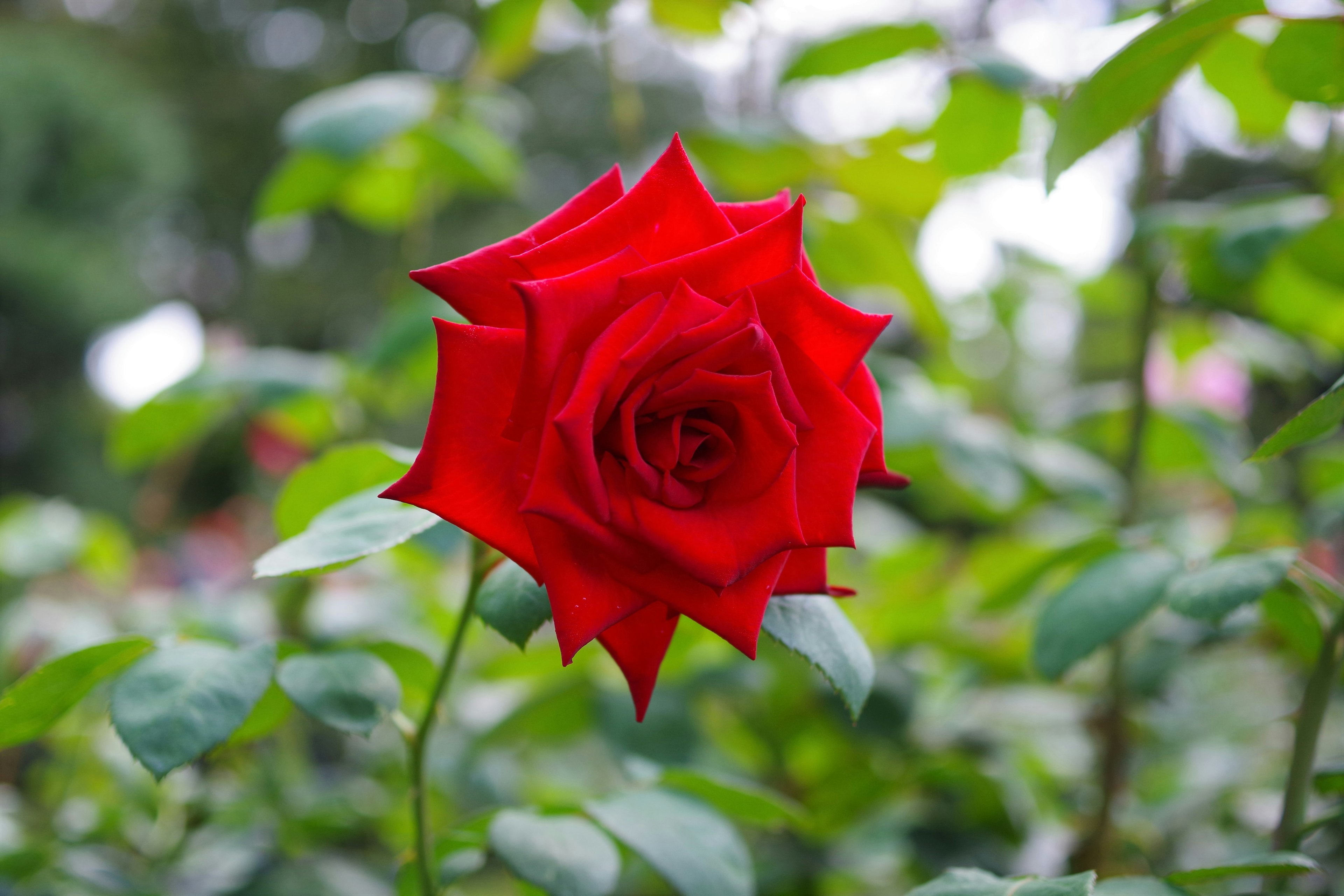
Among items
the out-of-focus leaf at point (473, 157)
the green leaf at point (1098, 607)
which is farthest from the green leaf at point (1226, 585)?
the out-of-focus leaf at point (473, 157)

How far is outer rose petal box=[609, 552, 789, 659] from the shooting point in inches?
10.3

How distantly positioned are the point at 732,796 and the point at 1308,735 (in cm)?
26

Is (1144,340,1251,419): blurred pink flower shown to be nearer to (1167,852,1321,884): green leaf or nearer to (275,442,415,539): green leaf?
(1167,852,1321,884): green leaf

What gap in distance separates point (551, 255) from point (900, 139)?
1.64 feet

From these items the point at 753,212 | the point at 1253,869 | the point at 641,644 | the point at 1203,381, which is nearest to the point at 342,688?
the point at 641,644

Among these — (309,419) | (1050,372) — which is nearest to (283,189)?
(309,419)

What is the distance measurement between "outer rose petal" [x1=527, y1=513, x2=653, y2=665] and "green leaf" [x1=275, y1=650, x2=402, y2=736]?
5.3 inches

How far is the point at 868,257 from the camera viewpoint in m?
0.72

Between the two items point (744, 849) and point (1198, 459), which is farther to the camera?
point (1198, 459)

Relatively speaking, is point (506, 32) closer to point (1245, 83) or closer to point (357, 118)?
point (357, 118)

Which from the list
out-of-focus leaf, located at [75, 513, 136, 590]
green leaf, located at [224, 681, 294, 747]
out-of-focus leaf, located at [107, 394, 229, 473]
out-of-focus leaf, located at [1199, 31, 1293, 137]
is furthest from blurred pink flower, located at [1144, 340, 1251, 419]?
out-of-focus leaf, located at [75, 513, 136, 590]

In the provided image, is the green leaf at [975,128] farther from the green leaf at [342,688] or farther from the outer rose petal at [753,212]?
the green leaf at [342,688]

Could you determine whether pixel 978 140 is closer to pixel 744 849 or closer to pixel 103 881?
pixel 744 849

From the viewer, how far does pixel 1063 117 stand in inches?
14.9
